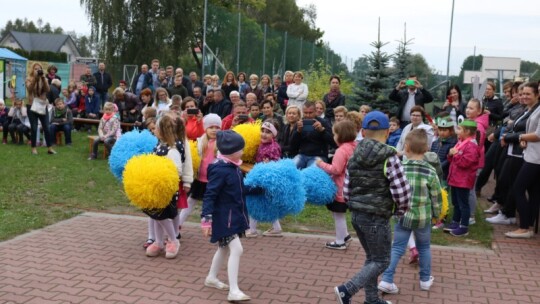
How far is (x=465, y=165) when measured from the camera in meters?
7.62

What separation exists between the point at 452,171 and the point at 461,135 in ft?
1.66

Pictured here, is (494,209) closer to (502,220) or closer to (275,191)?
(502,220)

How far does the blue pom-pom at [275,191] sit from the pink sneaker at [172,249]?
41.6 inches

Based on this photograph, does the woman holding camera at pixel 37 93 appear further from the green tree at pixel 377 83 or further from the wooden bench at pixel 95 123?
the green tree at pixel 377 83

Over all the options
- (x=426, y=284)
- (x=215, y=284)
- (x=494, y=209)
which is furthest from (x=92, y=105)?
(x=426, y=284)

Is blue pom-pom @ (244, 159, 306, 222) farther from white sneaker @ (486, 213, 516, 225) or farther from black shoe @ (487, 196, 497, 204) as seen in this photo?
black shoe @ (487, 196, 497, 204)

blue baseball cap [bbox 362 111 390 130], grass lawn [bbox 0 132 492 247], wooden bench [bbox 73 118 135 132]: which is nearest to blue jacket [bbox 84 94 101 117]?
wooden bench [bbox 73 118 135 132]

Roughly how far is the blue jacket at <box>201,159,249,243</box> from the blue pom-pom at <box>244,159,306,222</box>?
1.87 ft

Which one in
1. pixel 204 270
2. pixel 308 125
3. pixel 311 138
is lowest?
pixel 204 270

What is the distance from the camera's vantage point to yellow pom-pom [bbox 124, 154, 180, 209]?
6008mm

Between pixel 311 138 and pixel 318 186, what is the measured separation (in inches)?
48.3

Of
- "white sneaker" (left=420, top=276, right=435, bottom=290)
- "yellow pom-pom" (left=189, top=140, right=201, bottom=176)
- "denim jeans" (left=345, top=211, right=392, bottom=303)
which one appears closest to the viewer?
"denim jeans" (left=345, top=211, right=392, bottom=303)

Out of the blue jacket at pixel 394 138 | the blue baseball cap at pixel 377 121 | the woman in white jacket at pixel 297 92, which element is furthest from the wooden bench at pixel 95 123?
the blue baseball cap at pixel 377 121

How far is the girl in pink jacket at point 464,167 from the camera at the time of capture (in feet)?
25.0
